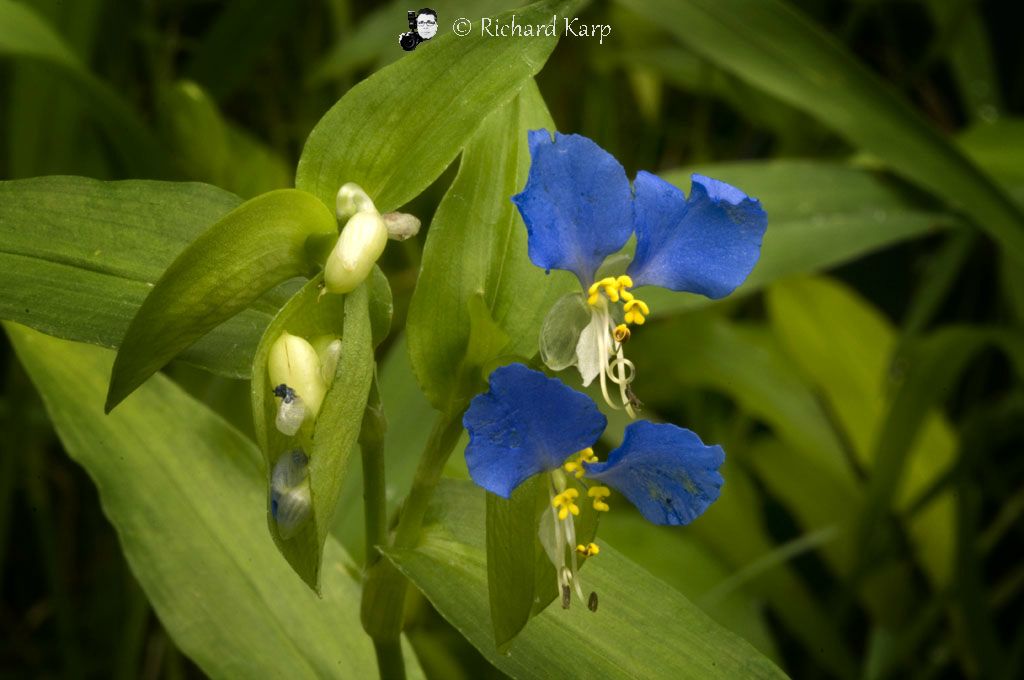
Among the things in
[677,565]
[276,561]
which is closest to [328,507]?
[276,561]

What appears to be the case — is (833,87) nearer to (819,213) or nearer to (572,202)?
(819,213)

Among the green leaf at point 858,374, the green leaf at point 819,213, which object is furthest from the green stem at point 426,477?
the green leaf at point 858,374

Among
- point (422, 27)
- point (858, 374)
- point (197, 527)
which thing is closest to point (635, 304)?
point (422, 27)

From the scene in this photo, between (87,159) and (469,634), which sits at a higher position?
(469,634)

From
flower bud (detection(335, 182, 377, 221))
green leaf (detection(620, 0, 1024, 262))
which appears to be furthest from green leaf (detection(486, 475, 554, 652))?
green leaf (detection(620, 0, 1024, 262))

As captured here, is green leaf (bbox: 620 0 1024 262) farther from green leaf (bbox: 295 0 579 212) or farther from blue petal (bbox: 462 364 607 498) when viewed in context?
blue petal (bbox: 462 364 607 498)

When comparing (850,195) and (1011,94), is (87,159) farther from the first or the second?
(1011,94)
